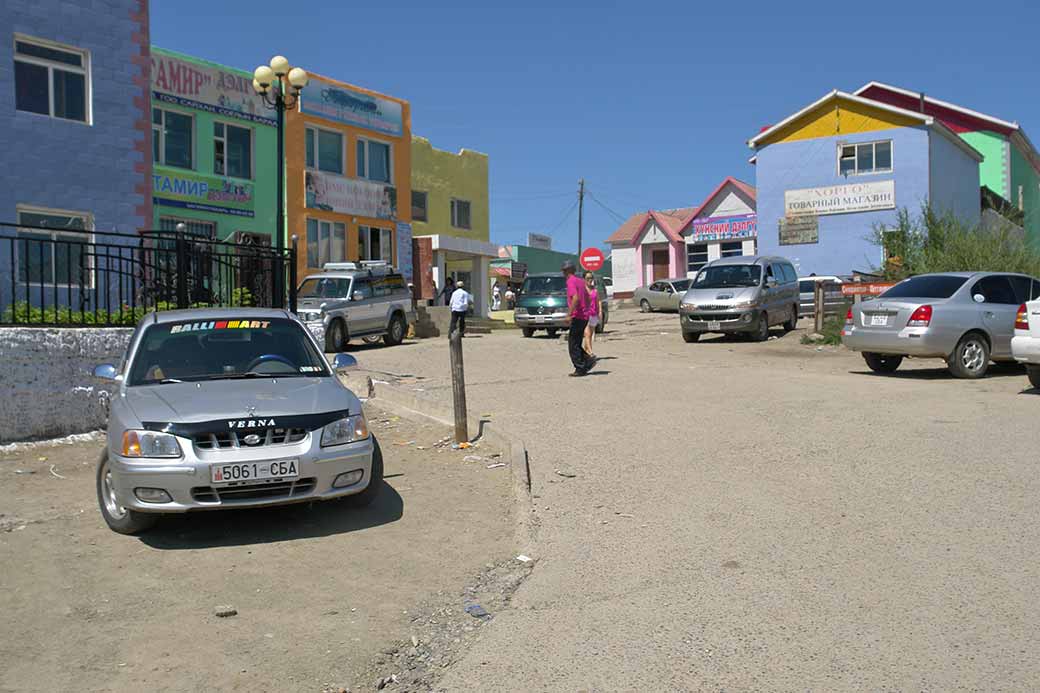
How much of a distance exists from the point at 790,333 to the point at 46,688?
2095 centimetres

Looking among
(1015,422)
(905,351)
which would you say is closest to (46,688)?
(1015,422)

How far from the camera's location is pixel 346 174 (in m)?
30.9

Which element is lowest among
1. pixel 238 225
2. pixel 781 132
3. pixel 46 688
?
pixel 46 688

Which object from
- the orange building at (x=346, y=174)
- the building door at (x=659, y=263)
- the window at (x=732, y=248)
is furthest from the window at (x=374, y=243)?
the building door at (x=659, y=263)

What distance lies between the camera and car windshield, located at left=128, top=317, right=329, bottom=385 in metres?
7.60

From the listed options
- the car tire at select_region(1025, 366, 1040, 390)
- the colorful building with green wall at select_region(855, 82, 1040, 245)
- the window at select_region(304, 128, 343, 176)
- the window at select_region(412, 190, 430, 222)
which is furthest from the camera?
the colorful building with green wall at select_region(855, 82, 1040, 245)

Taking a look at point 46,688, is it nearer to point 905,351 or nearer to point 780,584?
point 780,584

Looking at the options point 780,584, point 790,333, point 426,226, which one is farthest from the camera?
point 426,226

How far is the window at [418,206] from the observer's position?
39.8 meters

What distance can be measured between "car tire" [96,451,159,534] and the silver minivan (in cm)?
1638

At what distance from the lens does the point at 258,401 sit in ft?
22.5

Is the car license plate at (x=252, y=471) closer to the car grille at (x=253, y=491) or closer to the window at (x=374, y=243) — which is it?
the car grille at (x=253, y=491)

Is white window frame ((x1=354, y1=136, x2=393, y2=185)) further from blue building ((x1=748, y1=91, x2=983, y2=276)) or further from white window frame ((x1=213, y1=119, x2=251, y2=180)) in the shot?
blue building ((x1=748, y1=91, x2=983, y2=276))

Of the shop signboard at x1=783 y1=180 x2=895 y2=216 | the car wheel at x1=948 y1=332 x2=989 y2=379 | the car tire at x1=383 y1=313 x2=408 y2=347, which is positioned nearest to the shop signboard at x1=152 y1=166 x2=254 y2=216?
the car tire at x1=383 y1=313 x2=408 y2=347
